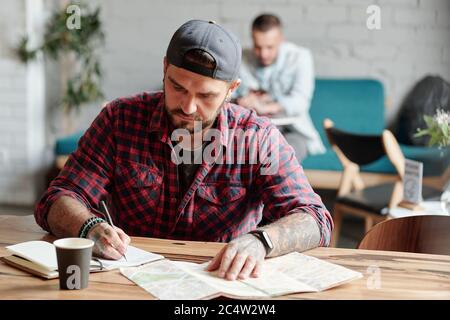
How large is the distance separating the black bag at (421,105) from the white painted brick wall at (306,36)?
10 centimetres

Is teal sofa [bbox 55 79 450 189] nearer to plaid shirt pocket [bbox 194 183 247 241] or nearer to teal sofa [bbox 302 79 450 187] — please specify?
teal sofa [bbox 302 79 450 187]

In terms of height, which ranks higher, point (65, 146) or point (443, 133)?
point (443, 133)

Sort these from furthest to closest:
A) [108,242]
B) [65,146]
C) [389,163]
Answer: [65,146] → [389,163] → [108,242]

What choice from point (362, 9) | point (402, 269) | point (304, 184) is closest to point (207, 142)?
point (304, 184)

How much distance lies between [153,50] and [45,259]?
326 centimetres

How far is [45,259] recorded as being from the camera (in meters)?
1.39

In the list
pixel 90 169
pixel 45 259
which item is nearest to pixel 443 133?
pixel 90 169

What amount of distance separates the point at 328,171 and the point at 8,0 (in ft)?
7.42

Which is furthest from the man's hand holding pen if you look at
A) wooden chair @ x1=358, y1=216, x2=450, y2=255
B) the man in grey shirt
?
the man in grey shirt

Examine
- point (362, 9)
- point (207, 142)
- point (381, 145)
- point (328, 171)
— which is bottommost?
point (328, 171)

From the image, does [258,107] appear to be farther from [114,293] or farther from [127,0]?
[114,293]

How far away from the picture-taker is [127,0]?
446 centimetres

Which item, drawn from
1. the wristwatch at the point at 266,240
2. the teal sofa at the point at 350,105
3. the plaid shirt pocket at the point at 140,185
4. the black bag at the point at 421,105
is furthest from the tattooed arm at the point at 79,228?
the black bag at the point at 421,105

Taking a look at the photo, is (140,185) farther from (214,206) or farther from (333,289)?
(333,289)
